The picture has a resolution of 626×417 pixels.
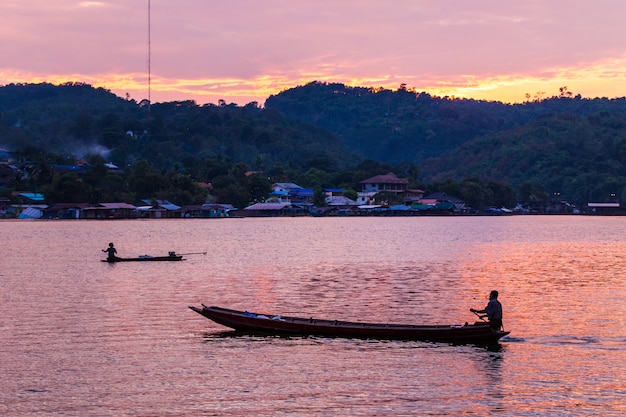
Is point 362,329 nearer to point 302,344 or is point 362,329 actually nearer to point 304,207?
point 302,344

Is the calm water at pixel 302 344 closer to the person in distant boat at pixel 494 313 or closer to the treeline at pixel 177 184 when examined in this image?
the person in distant boat at pixel 494 313

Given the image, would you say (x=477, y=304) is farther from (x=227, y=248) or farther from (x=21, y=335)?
(x=227, y=248)

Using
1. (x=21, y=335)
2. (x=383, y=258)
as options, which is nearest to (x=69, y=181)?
(x=383, y=258)

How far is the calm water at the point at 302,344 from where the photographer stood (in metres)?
20.0

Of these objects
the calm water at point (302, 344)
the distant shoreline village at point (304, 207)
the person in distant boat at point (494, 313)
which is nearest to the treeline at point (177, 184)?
the distant shoreline village at point (304, 207)

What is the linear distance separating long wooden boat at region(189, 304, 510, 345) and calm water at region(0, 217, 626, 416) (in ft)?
1.13

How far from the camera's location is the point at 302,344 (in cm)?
2628

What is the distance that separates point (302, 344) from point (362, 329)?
200cm

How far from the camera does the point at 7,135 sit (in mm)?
165000

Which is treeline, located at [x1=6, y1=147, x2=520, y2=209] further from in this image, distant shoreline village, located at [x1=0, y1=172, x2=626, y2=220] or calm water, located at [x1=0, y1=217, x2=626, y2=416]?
Result: calm water, located at [x1=0, y1=217, x2=626, y2=416]

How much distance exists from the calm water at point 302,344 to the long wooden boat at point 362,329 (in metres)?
0.35

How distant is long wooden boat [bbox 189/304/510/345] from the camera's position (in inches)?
1018

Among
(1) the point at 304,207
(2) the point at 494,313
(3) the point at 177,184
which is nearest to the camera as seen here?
(2) the point at 494,313

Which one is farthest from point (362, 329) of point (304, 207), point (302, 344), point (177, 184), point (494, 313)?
point (304, 207)
